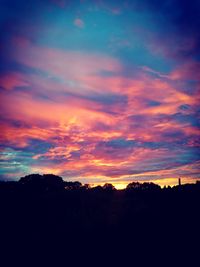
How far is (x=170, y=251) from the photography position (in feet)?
57.8

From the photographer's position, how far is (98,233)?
21.4m

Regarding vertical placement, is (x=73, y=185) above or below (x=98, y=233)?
above

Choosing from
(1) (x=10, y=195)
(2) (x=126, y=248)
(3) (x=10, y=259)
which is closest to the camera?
(3) (x=10, y=259)

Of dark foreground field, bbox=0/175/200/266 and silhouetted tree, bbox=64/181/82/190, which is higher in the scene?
silhouetted tree, bbox=64/181/82/190

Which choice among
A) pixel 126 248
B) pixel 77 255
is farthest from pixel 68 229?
pixel 126 248

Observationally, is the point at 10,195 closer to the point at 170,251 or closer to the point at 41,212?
the point at 41,212

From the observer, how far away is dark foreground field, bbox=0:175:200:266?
674 inches

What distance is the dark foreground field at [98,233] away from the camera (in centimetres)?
1713

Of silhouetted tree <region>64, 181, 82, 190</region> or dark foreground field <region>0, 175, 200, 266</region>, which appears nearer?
dark foreground field <region>0, 175, 200, 266</region>

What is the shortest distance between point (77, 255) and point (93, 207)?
1281 cm

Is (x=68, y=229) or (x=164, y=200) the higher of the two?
(x=164, y=200)

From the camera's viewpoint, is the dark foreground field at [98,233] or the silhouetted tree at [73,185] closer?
the dark foreground field at [98,233]

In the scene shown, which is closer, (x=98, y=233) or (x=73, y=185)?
(x=98, y=233)

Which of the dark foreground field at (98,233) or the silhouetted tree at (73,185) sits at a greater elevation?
the silhouetted tree at (73,185)
